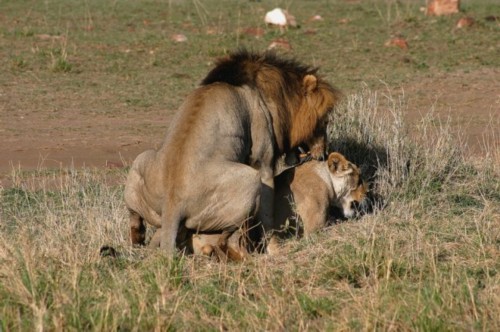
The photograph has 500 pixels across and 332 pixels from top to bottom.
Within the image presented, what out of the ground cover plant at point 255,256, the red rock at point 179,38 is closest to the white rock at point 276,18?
the ground cover plant at point 255,256

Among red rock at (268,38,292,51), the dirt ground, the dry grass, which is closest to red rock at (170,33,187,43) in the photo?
red rock at (268,38,292,51)

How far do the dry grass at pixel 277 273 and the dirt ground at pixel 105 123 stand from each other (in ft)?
7.41

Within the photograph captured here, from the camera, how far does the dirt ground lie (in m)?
11.5

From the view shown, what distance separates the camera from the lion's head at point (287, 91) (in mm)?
7793

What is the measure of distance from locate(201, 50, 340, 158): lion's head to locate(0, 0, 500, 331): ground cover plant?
724 mm

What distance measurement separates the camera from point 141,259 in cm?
688

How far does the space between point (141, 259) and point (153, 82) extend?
8.69 metres

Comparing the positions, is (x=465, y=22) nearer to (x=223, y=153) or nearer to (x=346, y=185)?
(x=346, y=185)

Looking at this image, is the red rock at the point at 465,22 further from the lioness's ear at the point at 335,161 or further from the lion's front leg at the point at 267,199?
the lion's front leg at the point at 267,199

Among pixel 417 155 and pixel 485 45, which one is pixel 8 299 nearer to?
pixel 417 155

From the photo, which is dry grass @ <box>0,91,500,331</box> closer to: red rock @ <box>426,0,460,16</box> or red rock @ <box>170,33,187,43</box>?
red rock @ <box>170,33,187,43</box>

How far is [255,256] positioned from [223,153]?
68cm

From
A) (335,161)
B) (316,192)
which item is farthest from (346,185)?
(316,192)

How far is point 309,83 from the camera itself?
820 cm
